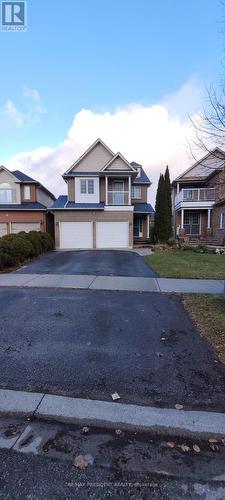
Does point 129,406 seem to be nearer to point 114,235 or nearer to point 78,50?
point 78,50

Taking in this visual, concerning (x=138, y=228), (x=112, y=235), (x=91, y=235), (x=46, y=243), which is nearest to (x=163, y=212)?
(x=138, y=228)

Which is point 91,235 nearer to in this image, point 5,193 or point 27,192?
point 27,192

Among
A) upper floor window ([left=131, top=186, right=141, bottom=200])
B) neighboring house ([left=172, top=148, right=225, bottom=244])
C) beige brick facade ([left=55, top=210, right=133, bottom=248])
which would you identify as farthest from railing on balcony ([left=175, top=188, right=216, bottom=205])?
beige brick facade ([left=55, top=210, right=133, bottom=248])

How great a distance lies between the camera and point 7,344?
4.43 m

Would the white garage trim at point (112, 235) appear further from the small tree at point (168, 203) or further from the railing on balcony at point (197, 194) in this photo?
the railing on balcony at point (197, 194)

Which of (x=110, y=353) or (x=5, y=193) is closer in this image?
(x=110, y=353)

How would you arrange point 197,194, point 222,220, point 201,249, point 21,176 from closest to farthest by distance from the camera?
point 201,249, point 222,220, point 197,194, point 21,176

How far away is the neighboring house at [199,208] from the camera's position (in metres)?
22.6

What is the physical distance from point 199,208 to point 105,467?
24171mm

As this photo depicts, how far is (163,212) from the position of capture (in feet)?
78.1

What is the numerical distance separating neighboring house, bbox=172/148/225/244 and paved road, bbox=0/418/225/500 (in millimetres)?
19700

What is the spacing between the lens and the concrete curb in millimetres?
2662

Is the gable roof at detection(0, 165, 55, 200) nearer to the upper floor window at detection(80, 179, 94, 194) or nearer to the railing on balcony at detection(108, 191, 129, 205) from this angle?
the upper floor window at detection(80, 179, 94, 194)

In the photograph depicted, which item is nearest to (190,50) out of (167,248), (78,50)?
(78,50)
